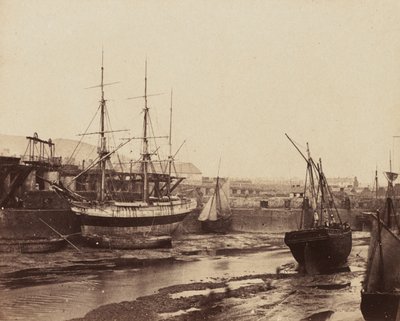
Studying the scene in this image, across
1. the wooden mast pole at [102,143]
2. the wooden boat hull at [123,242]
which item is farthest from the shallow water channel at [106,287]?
the wooden mast pole at [102,143]

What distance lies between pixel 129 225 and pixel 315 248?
18.2 m

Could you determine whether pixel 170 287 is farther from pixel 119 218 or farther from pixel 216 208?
pixel 216 208

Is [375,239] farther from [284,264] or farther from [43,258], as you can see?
[43,258]

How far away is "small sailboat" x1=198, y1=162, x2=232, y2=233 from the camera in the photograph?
50.1 m

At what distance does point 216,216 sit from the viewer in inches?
1989

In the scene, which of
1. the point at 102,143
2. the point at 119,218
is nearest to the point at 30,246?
the point at 119,218

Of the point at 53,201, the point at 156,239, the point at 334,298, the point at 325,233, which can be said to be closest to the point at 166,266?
the point at 156,239

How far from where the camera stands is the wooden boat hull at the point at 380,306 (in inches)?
621

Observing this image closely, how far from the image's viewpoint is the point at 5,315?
17500 mm

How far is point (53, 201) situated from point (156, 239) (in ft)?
33.0

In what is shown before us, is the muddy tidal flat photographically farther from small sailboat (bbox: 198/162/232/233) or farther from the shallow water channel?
small sailboat (bbox: 198/162/232/233)

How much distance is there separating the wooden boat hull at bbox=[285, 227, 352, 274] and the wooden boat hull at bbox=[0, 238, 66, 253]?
15.5 m

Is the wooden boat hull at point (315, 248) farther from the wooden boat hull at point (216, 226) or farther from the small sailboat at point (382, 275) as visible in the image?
the wooden boat hull at point (216, 226)

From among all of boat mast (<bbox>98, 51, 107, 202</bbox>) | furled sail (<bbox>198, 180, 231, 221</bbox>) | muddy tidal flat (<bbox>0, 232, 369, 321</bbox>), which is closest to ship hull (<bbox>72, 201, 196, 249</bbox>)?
muddy tidal flat (<bbox>0, 232, 369, 321</bbox>)
